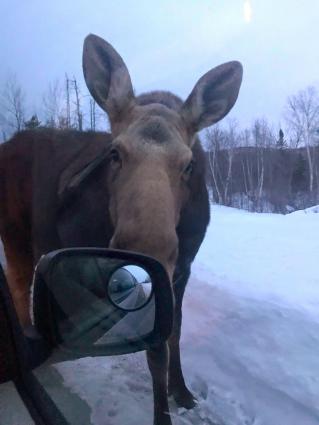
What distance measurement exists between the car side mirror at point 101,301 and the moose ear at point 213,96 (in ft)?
6.30

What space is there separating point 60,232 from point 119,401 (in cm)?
143

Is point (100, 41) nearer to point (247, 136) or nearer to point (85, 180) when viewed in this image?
point (85, 180)

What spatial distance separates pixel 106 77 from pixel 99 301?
2.48 meters

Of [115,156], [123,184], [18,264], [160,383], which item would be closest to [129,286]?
[123,184]

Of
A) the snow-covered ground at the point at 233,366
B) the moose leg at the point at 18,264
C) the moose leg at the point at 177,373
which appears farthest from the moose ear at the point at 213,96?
the moose leg at the point at 18,264

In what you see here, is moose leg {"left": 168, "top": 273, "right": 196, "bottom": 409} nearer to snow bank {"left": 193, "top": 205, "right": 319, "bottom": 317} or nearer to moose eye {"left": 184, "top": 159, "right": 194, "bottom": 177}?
moose eye {"left": 184, "top": 159, "right": 194, "bottom": 177}

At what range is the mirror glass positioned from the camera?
69.2 inches

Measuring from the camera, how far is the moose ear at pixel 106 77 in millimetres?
3822

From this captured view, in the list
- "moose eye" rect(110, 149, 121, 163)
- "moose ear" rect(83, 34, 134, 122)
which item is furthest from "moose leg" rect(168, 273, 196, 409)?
"moose ear" rect(83, 34, 134, 122)

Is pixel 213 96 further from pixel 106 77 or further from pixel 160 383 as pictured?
pixel 160 383

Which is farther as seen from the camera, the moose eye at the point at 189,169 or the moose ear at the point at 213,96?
the moose ear at the point at 213,96

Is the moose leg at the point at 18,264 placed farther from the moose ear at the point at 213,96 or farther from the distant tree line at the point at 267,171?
the distant tree line at the point at 267,171

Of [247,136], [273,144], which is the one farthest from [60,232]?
[273,144]

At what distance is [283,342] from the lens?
466cm
